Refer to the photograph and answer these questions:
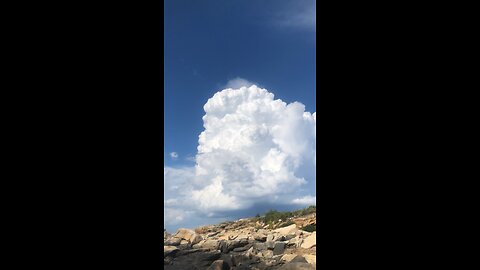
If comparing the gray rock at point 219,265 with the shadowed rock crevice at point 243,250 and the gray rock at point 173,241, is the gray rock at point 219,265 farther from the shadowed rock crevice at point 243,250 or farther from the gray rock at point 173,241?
the gray rock at point 173,241

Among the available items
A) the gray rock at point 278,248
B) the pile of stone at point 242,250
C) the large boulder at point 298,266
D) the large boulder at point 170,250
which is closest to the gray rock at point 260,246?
the pile of stone at point 242,250

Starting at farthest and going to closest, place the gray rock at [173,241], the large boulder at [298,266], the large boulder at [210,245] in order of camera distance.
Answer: the gray rock at [173,241], the large boulder at [210,245], the large boulder at [298,266]

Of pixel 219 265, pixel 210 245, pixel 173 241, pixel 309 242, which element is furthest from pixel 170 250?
pixel 309 242

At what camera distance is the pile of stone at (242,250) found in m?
9.89

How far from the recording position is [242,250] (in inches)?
425

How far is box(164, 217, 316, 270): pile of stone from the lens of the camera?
989cm

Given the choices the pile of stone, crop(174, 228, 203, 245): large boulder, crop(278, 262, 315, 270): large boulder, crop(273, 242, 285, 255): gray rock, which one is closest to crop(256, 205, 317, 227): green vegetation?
the pile of stone

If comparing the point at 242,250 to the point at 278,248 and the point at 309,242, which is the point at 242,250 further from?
the point at 309,242

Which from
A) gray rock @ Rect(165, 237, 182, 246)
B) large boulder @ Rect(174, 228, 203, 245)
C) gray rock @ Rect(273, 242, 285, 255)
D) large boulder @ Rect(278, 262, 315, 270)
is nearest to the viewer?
large boulder @ Rect(278, 262, 315, 270)

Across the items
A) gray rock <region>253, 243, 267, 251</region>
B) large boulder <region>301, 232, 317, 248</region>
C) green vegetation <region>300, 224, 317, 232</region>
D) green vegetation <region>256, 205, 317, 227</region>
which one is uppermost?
green vegetation <region>256, 205, 317, 227</region>

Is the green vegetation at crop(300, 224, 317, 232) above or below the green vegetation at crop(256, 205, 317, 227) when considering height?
below

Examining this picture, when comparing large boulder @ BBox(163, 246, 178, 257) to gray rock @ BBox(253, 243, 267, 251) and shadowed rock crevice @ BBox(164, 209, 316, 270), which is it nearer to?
shadowed rock crevice @ BBox(164, 209, 316, 270)

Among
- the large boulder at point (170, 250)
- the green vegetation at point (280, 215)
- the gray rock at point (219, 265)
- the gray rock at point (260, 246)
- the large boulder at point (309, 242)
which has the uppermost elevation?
the green vegetation at point (280, 215)
